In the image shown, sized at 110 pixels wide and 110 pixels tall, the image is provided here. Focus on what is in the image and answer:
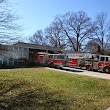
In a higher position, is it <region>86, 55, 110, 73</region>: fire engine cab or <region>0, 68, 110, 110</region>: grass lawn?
<region>86, 55, 110, 73</region>: fire engine cab

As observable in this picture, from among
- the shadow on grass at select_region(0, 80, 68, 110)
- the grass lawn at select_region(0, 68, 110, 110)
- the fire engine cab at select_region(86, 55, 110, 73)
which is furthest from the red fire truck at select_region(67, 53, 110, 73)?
the shadow on grass at select_region(0, 80, 68, 110)

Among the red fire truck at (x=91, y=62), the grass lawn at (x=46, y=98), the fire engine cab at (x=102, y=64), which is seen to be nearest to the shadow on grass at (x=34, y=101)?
the grass lawn at (x=46, y=98)

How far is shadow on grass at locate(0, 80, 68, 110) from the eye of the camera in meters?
10.6

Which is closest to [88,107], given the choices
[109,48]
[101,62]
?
[101,62]

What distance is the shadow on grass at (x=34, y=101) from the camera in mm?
10633

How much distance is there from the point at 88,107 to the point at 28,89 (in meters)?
4.49

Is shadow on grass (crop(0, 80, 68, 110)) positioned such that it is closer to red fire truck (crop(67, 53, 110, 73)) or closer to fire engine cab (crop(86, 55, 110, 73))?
fire engine cab (crop(86, 55, 110, 73))

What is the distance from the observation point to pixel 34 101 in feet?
38.1

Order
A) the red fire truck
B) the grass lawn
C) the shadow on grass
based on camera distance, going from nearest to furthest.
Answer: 1. the shadow on grass
2. the grass lawn
3. the red fire truck

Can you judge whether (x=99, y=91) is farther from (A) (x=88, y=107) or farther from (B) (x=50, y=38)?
(B) (x=50, y=38)

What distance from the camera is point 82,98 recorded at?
13125mm

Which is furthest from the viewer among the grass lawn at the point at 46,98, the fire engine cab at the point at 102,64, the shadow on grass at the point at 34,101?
the fire engine cab at the point at 102,64

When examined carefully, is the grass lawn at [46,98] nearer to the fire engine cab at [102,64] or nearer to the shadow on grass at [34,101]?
the shadow on grass at [34,101]

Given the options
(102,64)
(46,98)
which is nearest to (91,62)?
(102,64)
